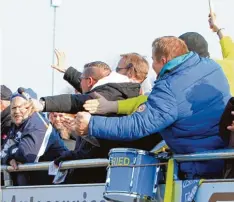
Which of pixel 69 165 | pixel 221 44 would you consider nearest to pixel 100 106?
pixel 69 165

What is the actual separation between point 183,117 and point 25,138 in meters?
2.34

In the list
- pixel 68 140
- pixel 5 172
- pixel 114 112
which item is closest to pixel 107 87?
pixel 114 112

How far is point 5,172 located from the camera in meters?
7.59

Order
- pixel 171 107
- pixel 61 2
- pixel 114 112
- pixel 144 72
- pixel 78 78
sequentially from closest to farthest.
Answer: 1. pixel 171 107
2. pixel 114 112
3. pixel 144 72
4. pixel 78 78
5. pixel 61 2

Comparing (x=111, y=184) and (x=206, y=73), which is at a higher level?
(x=206, y=73)

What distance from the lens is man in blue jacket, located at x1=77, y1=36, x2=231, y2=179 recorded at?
18.2 ft

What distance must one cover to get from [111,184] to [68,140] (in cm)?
346

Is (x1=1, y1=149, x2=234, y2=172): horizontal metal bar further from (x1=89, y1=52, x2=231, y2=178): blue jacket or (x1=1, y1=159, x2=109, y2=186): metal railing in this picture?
(x1=89, y1=52, x2=231, y2=178): blue jacket

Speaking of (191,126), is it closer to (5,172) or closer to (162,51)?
(162,51)

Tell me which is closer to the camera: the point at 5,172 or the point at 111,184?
the point at 111,184

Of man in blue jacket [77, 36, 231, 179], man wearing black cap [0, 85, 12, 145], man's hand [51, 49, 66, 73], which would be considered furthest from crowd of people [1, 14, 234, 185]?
man's hand [51, 49, 66, 73]

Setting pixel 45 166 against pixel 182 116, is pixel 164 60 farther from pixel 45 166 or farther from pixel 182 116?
pixel 45 166

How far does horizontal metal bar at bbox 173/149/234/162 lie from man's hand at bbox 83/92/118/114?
799mm

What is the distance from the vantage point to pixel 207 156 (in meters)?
5.40
